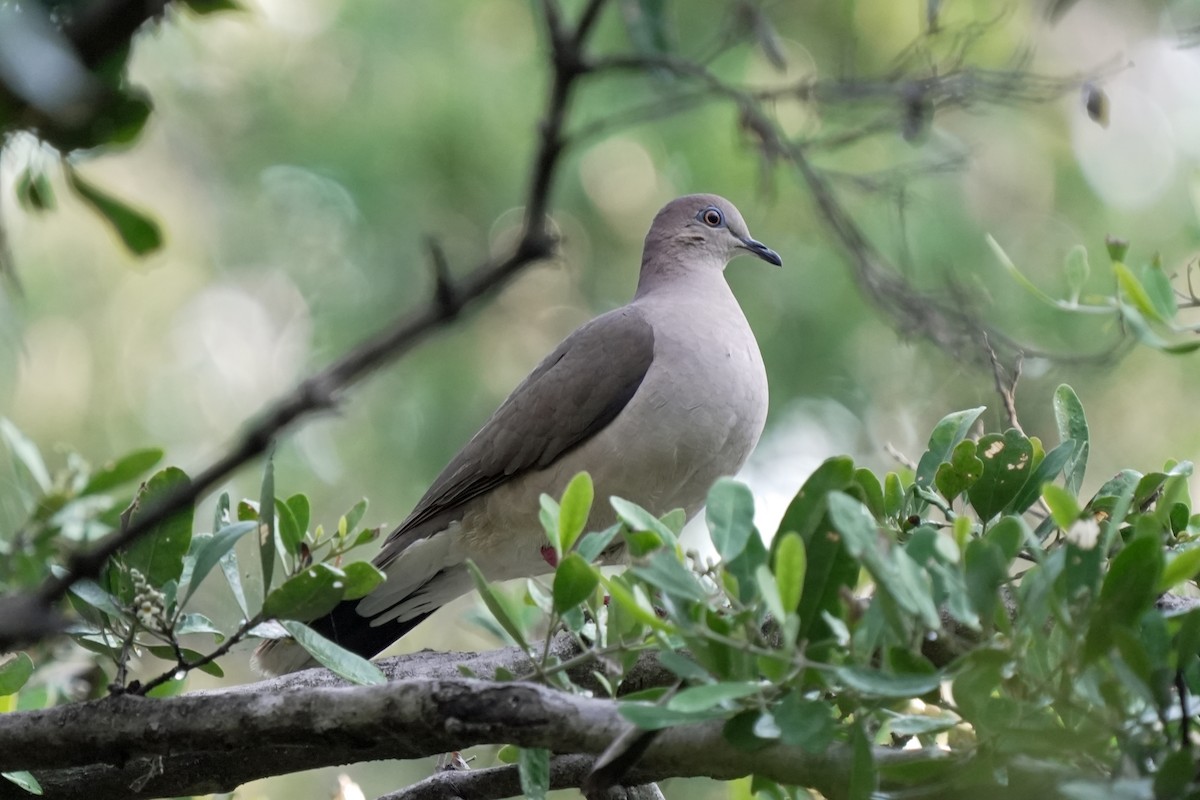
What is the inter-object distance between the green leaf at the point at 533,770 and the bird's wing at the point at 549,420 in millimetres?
1793

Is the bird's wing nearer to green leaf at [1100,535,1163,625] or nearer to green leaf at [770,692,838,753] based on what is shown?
green leaf at [770,692,838,753]

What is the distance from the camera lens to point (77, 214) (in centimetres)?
647

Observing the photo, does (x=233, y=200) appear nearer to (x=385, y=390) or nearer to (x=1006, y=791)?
(x=385, y=390)

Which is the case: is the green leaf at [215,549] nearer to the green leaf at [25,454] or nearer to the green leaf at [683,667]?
the green leaf at [25,454]

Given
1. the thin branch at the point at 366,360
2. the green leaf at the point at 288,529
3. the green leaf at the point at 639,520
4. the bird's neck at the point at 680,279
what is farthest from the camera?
the bird's neck at the point at 680,279

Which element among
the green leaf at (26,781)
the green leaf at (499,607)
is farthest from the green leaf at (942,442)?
the green leaf at (26,781)

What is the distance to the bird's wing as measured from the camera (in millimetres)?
3525

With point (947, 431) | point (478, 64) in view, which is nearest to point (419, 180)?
point (478, 64)

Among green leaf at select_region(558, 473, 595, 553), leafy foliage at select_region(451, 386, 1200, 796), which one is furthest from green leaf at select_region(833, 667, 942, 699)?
green leaf at select_region(558, 473, 595, 553)

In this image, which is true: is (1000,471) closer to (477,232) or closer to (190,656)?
(190,656)

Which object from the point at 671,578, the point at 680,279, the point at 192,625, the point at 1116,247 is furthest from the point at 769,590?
the point at 680,279

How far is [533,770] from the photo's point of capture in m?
1.75

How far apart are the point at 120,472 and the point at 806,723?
0.92 m

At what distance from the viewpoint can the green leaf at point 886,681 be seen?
1359mm
